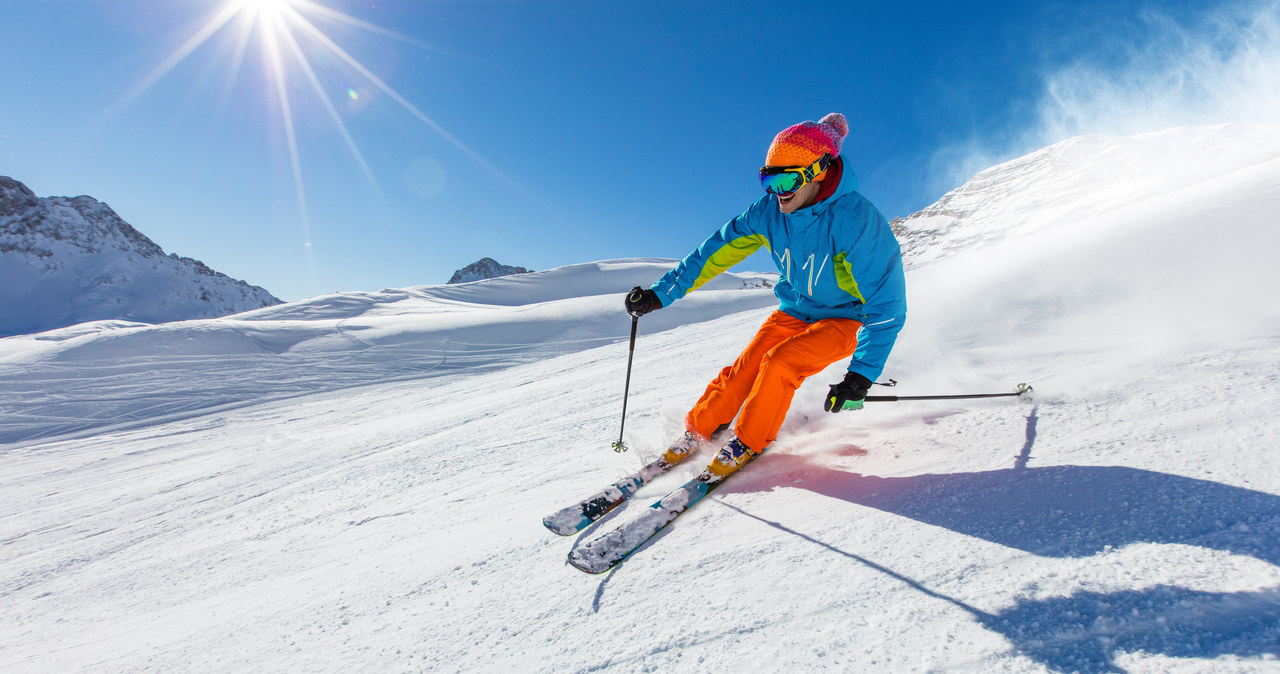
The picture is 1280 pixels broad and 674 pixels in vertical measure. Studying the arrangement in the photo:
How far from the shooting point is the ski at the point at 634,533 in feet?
5.31

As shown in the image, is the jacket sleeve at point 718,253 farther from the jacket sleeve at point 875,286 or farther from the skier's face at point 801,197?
the jacket sleeve at point 875,286

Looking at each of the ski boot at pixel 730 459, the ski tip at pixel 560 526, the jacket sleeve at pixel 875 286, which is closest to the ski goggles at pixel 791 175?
the jacket sleeve at pixel 875 286

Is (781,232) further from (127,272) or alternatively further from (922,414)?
(127,272)

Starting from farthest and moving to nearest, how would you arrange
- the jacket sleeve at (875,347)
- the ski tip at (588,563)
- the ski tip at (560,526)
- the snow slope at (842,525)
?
the jacket sleeve at (875,347), the ski tip at (560,526), the ski tip at (588,563), the snow slope at (842,525)

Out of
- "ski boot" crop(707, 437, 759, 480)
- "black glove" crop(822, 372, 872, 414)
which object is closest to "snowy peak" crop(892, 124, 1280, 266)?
"black glove" crop(822, 372, 872, 414)

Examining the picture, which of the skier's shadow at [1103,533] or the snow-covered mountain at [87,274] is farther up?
the snow-covered mountain at [87,274]

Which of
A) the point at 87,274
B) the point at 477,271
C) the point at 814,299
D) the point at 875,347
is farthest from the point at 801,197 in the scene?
the point at 477,271

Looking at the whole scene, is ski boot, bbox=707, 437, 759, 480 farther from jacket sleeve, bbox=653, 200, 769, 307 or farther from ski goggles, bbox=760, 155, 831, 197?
ski goggles, bbox=760, 155, 831, 197

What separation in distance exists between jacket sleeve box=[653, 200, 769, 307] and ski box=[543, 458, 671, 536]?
1.05 metres

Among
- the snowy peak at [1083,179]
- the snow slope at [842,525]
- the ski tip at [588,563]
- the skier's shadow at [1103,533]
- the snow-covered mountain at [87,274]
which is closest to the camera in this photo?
the skier's shadow at [1103,533]

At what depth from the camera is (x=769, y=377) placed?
2.15 metres

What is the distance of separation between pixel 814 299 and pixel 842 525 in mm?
1359

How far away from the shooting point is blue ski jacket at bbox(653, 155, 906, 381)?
7.34 ft

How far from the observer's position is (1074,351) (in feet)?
8.25
